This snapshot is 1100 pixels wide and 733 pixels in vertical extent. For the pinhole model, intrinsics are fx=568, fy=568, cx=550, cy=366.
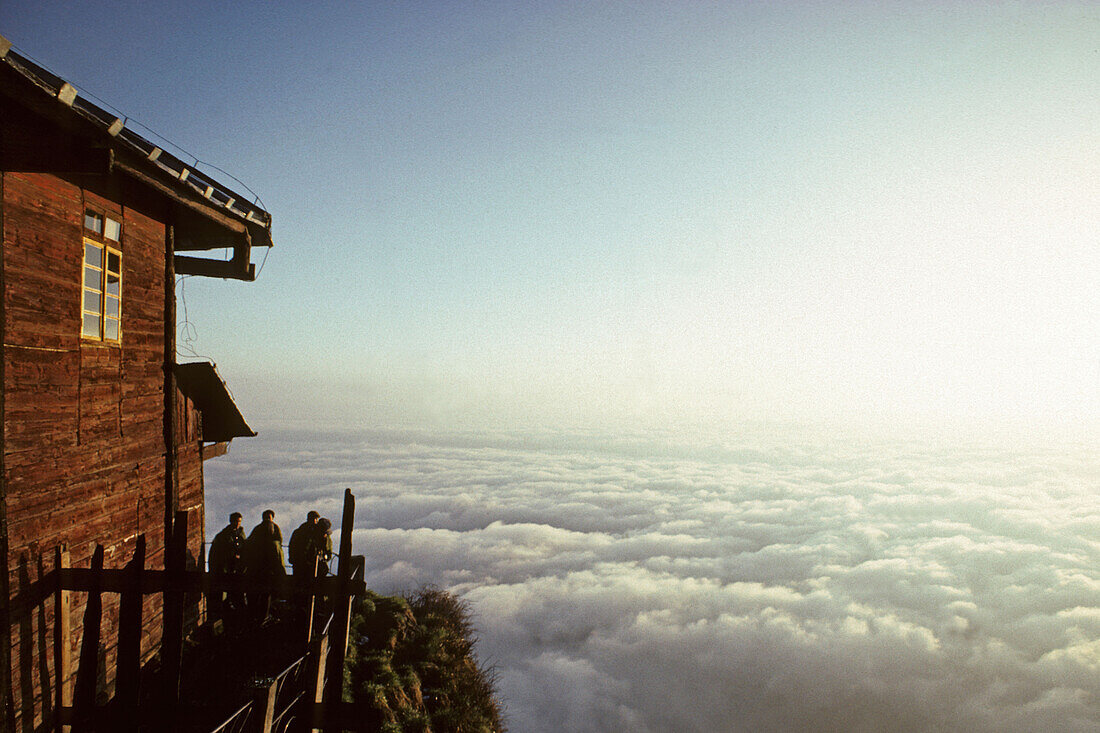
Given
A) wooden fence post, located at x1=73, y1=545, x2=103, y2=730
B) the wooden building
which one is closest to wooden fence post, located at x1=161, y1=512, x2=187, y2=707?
wooden fence post, located at x1=73, y1=545, x2=103, y2=730

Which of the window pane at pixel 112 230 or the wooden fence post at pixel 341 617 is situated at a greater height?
the window pane at pixel 112 230

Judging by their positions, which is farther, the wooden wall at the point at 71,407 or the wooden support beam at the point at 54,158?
the wooden wall at the point at 71,407

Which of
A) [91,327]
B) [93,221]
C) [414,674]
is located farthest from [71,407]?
[414,674]

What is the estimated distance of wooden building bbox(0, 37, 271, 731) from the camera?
7398 mm

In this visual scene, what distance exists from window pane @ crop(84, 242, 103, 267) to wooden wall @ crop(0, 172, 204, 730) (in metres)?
0.27

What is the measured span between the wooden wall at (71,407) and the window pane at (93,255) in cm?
27

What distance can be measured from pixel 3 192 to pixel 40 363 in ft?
7.57

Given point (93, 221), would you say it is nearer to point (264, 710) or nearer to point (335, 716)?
point (264, 710)

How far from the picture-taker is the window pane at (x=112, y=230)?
9.54 metres

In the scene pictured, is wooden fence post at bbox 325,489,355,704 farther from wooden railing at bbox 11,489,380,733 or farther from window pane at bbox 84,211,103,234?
window pane at bbox 84,211,103,234

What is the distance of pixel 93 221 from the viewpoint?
926 centimetres

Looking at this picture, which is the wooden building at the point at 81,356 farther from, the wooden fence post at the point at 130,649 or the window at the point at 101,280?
the wooden fence post at the point at 130,649

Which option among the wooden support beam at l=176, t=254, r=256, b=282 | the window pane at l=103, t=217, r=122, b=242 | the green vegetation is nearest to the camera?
the window pane at l=103, t=217, r=122, b=242

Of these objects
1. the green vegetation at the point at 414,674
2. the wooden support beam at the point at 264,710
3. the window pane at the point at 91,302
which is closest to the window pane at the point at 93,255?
the window pane at the point at 91,302
